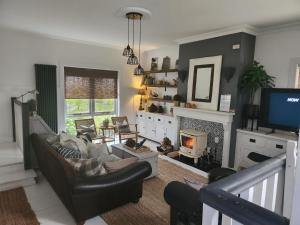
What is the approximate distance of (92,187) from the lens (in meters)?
2.26

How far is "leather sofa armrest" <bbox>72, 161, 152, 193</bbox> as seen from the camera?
7.23 feet

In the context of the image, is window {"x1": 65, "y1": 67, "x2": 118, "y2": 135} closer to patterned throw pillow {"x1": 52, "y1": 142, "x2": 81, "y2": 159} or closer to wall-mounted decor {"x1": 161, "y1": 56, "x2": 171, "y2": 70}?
wall-mounted decor {"x1": 161, "y1": 56, "x2": 171, "y2": 70}

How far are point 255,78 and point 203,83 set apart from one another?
45.2 inches

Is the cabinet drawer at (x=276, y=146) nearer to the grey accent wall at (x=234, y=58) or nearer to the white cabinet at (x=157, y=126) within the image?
the grey accent wall at (x=234, y=58)

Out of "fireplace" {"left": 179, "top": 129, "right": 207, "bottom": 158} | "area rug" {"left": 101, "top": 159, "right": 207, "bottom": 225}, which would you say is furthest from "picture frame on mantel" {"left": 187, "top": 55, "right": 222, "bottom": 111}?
"area rug" {"left": 101, "top": 159, "right": 207, "bottom": 225}

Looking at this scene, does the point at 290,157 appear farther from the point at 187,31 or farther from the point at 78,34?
the point at 78,34

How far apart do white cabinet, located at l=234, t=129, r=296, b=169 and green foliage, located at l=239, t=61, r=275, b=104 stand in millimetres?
873

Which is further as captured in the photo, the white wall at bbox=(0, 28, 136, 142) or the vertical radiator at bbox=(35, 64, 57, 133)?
the vertical radiator at bbox=(35, 64, 57, 133)

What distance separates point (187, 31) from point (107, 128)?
3161 millimetres

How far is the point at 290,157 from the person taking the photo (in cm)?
120

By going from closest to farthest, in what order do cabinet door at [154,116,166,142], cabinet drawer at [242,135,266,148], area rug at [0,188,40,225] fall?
area rug at [0,188,40,225] < cabinet drawer at [242,135,266,148] < cabinet door at [154,116,166,142]

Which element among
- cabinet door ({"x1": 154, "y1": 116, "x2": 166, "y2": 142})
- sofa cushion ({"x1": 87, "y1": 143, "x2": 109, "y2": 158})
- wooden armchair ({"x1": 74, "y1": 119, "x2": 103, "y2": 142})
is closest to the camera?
sofa cushion ({"x1": 87, "y1": 143, "x2": 109, "y2": 158})

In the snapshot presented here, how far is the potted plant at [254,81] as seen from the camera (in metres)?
3.89

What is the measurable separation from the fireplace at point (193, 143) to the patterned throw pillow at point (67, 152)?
2544 mm
